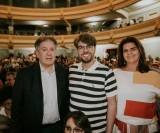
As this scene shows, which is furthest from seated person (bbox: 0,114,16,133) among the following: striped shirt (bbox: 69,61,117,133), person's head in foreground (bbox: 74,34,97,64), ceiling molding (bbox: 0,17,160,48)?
ceiling molding (bbox: 0,17,160,48)

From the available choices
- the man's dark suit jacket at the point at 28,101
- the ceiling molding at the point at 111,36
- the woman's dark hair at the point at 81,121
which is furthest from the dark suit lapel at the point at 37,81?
the ceiling molding at the point at 111,36

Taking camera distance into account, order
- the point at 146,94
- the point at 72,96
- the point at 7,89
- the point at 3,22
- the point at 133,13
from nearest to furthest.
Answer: the point at 146,94
the point at 72,96
the point at 7,89
the point at 133,13
the point at 3,22

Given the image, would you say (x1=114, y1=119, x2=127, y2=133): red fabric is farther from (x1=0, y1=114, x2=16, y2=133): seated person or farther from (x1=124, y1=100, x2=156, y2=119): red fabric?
(x1=0, y1=114, x2=16, y2=133): seated person

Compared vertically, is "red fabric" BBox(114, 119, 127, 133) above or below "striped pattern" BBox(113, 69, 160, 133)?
below

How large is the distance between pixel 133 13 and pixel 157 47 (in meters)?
5.81

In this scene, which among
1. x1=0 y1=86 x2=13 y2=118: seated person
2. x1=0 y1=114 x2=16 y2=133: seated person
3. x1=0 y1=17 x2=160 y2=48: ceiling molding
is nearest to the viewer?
x1=0 y1=114 x2=16 y2=133: seated person

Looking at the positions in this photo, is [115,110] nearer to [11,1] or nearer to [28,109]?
[28,109]

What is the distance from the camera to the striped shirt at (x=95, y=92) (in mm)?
2088

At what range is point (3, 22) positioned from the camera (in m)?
21.7

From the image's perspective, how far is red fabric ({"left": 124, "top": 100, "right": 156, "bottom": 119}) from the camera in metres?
2.02

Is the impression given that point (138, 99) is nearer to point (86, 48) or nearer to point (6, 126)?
point (86, 48)

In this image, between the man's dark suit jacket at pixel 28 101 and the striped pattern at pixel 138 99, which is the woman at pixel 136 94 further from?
the man's dark suit jacket at pixel 28 101

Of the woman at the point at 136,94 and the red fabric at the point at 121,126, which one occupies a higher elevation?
the woman at the point at 136,94

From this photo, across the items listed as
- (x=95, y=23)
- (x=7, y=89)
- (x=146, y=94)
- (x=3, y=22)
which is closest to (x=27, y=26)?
(x=3, y=22)
